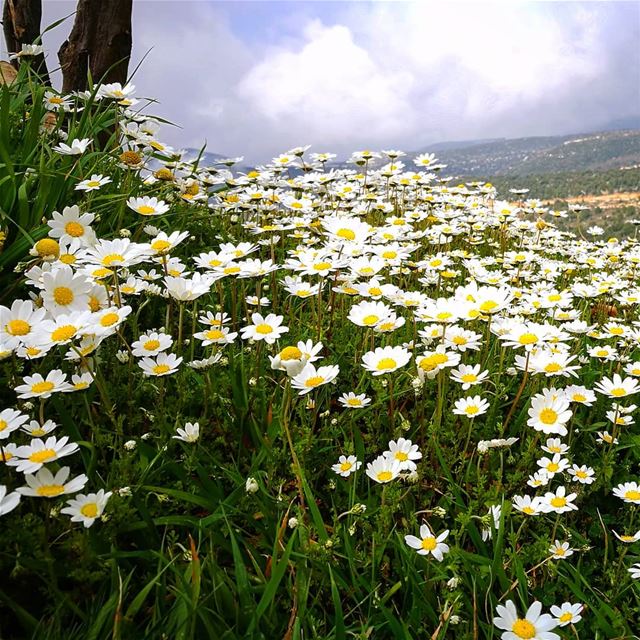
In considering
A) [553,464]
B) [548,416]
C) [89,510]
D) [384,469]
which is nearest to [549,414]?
[548,416]

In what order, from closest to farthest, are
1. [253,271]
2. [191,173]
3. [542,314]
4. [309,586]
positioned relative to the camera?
[309,586] → [253,271] → [542,314] → [191,173]

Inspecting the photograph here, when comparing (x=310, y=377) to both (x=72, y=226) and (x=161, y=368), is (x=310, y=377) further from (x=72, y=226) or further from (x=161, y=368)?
(x=72, y=226)

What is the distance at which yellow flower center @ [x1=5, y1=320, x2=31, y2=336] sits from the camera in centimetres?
160

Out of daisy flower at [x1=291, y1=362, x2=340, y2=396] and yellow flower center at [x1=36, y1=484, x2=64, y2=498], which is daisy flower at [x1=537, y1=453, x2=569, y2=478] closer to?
daisy flower at [x1=291, y1=362, x2=340, y2=396]

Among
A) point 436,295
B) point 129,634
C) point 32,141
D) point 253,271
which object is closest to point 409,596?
point 129,634

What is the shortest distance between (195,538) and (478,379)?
46.5 inches

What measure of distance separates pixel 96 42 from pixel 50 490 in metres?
4.85

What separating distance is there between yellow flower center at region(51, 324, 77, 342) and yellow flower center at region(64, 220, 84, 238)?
0.67m

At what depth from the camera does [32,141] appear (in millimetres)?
3066

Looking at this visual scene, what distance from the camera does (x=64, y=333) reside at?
61.8 inches

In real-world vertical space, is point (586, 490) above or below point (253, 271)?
below

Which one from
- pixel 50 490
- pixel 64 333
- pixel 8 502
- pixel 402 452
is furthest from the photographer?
pixel 402 452

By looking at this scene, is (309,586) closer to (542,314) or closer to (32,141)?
(542,314)

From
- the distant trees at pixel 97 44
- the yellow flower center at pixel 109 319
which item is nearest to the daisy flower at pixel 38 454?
the yellow flower center at pixel 109 319
